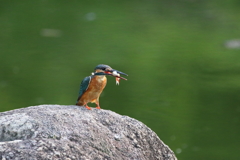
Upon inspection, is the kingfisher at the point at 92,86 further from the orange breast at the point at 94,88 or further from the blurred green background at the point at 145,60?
the blurred green background at the point at 145,60

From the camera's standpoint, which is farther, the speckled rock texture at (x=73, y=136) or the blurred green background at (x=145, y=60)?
the blurred green background at (x=145, y=60)

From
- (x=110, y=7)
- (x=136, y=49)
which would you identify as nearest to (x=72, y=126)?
(x=136, y=49)

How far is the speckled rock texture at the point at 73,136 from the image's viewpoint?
8.80 ft

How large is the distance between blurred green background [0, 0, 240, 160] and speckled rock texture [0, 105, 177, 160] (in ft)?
11.3

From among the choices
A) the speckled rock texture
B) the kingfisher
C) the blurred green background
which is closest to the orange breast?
the kingfisher

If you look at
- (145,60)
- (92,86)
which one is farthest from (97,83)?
(145,60)

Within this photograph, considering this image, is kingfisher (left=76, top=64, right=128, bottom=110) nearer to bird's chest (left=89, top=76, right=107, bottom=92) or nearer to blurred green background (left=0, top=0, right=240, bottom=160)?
bird's chest (left=89, top=76, right=107, bottom=92)

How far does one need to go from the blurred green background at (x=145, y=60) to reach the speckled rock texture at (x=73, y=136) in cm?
344

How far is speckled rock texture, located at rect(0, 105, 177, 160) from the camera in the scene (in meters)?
2.68

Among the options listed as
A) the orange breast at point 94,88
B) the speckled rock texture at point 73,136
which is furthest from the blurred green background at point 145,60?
the speckled rock texture at point 73,136

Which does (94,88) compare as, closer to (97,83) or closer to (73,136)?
(97,83)

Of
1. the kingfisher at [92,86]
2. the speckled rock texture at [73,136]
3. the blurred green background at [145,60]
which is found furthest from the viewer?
the blurred green background at [145,60]

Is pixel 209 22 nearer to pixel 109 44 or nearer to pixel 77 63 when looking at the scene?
pixel 109 44

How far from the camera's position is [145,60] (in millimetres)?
9734
